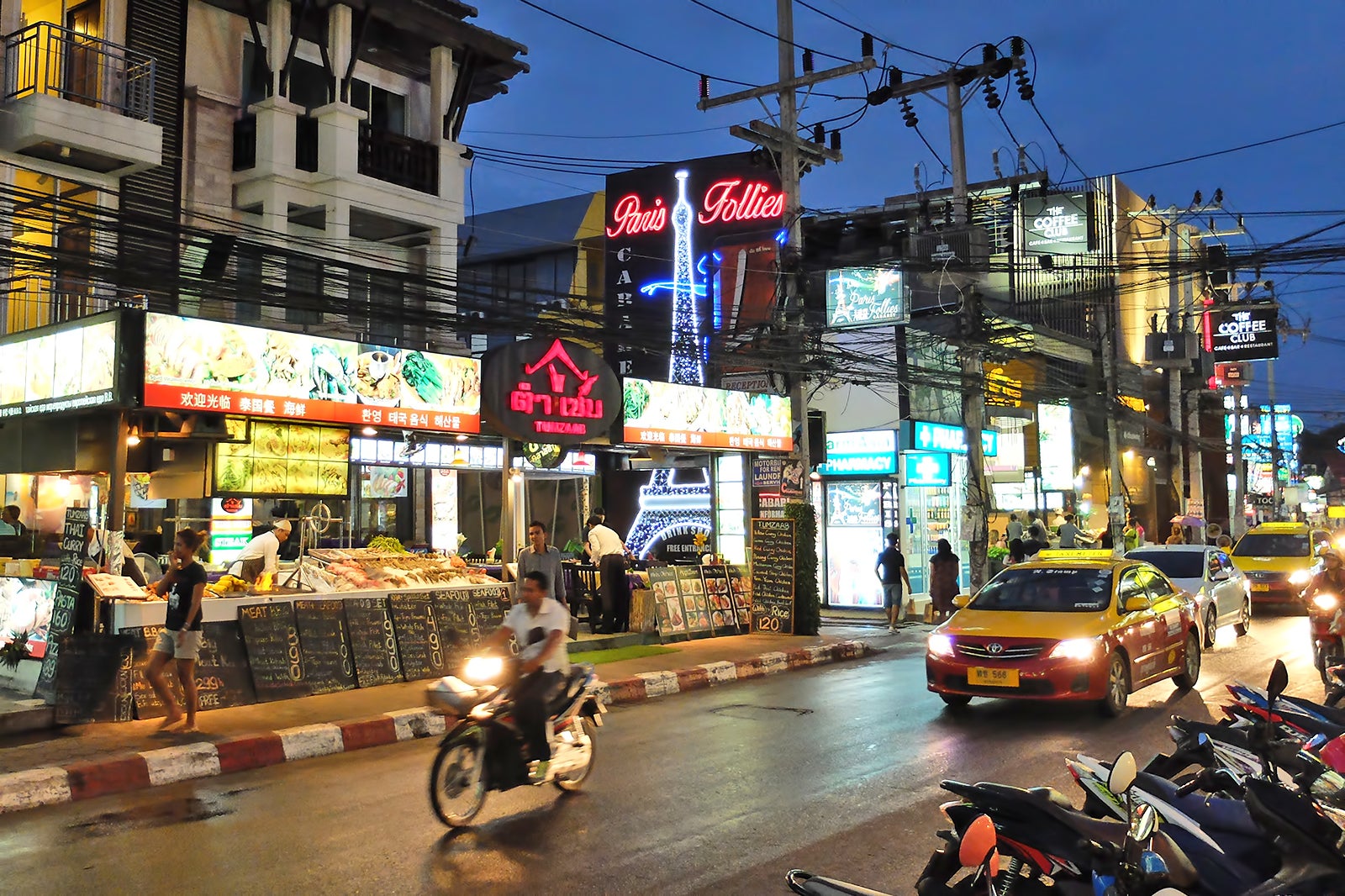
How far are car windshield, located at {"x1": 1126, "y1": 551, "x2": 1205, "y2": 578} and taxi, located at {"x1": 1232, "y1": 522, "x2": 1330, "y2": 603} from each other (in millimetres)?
5862

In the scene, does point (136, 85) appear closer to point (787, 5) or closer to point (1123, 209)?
point (787, 5)

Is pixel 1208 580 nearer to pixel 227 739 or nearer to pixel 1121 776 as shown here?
pixel 227 739

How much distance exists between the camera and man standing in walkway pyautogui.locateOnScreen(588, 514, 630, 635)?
17.2m

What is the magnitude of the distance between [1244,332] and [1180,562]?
17.0 meters

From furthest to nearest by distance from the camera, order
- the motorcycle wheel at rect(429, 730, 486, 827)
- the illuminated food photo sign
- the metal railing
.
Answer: the illuminated food photo sign < the metal railing < the motorcycle wheel at rect(429, 730, 486, 827)

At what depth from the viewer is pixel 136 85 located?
59.6 feet

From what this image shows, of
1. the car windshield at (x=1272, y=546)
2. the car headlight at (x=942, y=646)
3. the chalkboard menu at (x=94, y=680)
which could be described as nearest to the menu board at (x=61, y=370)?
the chalkboard menu at (x=94, y=680)

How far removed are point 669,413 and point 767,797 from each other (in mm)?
11243

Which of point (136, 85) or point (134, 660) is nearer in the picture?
point (134, 660)

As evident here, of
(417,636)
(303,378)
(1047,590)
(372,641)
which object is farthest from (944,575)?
(303,378)

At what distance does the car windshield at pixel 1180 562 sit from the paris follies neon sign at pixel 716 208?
13.8m

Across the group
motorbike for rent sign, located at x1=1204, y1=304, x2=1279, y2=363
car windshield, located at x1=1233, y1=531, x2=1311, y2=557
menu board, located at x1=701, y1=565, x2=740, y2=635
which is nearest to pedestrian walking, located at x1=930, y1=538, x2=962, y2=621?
menu board, located at x1=701, y1=565, x2=740, y2=635

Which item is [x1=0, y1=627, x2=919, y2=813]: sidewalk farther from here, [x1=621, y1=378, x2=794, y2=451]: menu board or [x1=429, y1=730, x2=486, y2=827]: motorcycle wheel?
[x1=621, y1=378, x2=794, y2=451]: menu board

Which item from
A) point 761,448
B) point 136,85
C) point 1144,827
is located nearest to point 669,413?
point 761,448
